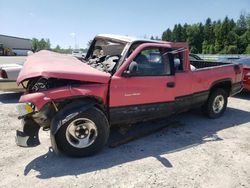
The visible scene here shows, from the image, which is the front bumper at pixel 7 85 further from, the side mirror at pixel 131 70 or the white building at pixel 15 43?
the white building at pixel 15 43

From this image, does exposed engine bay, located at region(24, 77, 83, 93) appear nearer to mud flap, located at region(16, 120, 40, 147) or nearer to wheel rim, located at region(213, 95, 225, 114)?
mud flap, located at region(16, 120, 40, 147)

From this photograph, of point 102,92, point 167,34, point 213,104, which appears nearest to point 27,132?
point 102,92

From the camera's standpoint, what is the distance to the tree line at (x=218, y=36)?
203ft

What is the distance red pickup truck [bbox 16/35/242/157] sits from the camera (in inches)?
154

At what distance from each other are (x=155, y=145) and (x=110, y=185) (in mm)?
1515

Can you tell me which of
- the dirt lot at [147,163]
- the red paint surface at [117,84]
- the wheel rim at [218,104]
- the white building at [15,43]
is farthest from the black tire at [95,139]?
the white building at [15,43]

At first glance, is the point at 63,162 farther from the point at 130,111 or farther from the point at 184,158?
the point at 184,158

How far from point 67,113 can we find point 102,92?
654mm

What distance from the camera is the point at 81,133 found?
4.16m

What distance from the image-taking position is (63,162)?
398 cm

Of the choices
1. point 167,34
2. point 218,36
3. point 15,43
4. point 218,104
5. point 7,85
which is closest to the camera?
point 218,104

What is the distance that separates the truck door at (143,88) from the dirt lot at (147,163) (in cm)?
58

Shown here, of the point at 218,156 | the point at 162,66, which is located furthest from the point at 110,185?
the point at 162,66

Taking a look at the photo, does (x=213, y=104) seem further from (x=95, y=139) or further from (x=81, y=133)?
A: (x=81, y=133)
